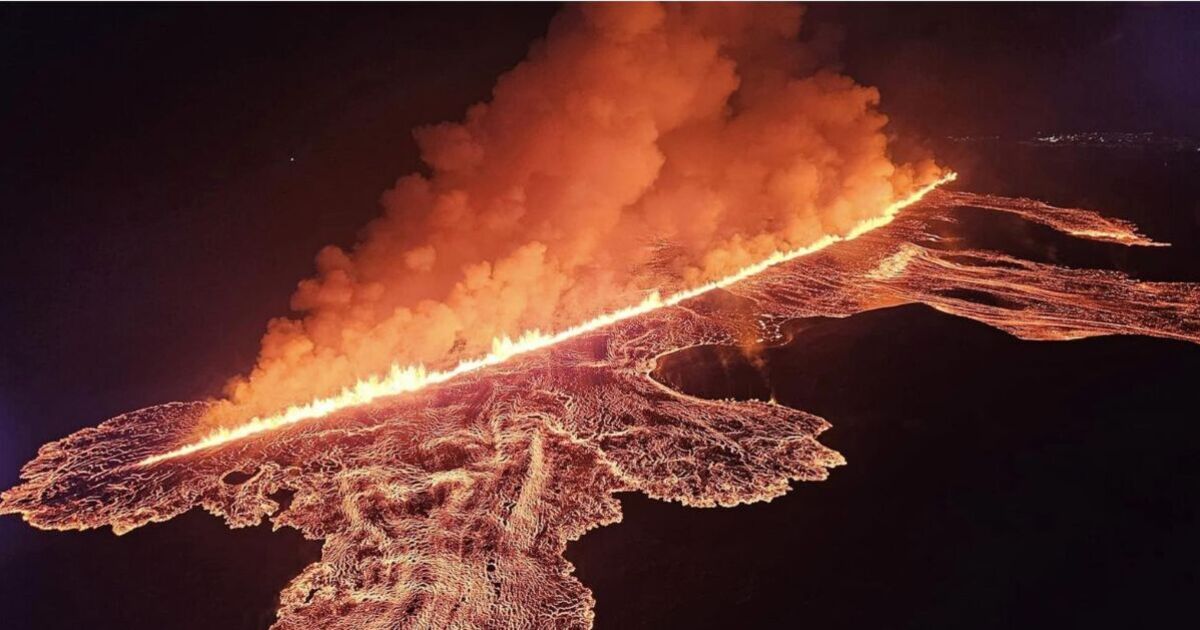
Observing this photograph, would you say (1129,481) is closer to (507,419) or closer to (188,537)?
(507,419)

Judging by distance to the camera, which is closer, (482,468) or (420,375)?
(482,468)

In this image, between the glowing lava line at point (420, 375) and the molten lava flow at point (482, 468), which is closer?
the molten lava flow at point (482, 468)

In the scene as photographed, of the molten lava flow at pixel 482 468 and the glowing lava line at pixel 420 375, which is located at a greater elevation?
the glowing lava line at pixel 420 375

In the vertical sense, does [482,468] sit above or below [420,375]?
below

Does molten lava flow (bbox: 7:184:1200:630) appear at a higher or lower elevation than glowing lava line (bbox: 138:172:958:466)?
lower

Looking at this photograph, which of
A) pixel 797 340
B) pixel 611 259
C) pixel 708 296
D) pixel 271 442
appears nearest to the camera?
pixel 271 442

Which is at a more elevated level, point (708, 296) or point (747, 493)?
point (708, 296)

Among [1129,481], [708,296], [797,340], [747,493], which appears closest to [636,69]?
[708,296]

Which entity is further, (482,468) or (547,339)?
(547,339)
